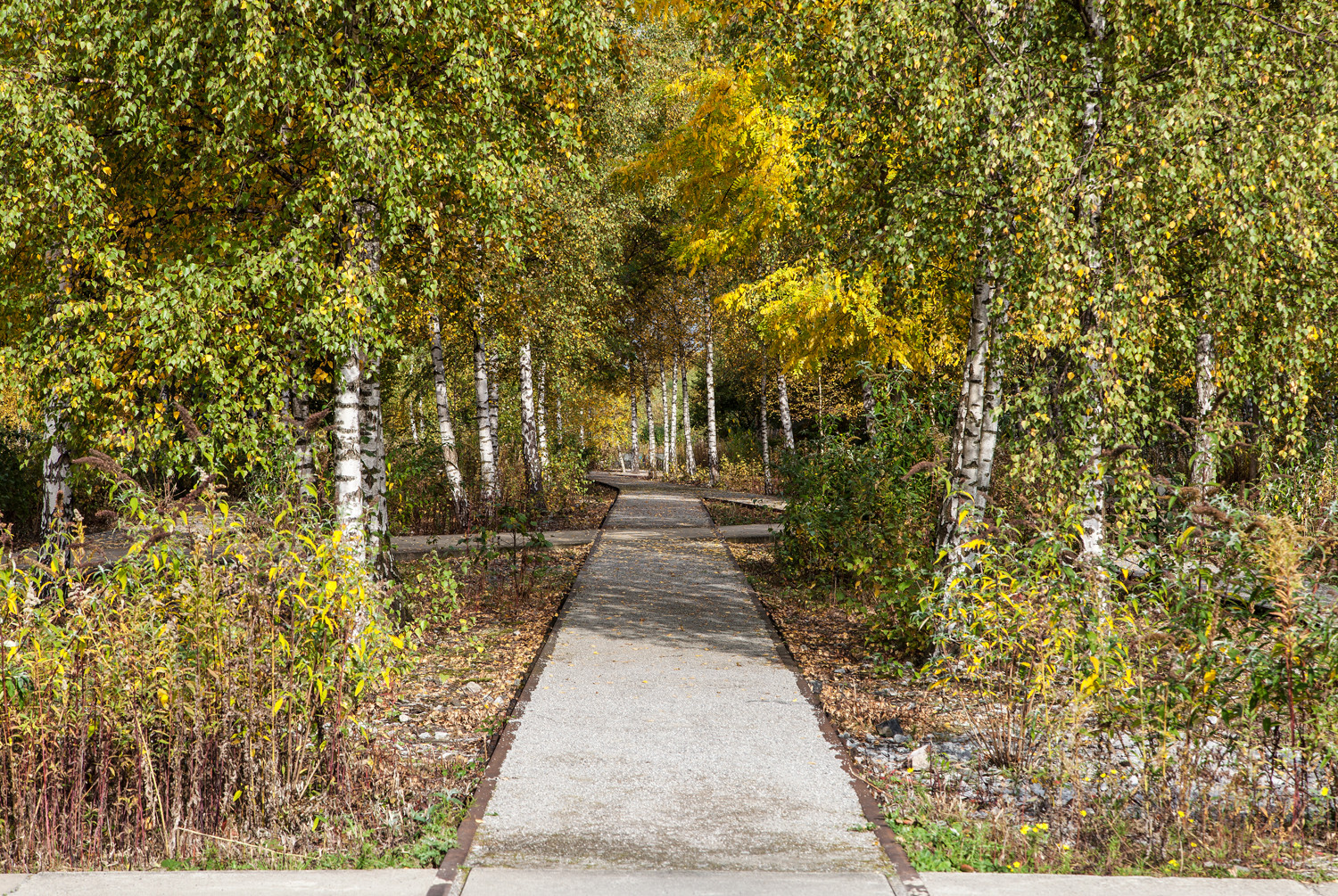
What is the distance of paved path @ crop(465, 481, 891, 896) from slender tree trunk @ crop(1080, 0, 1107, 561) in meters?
2.21

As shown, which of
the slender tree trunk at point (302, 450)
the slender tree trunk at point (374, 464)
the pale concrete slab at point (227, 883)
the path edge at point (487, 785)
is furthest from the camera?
the slender tree trunk at point (374, 464)

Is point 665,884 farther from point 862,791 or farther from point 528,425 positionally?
point 528,425

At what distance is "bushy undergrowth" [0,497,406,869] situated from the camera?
413 cm

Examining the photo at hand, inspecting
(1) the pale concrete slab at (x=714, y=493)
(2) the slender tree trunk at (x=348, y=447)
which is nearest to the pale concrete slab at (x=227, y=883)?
(2) the slender tree trunk at (x=348, y=447)

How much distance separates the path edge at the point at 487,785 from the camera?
379 cm

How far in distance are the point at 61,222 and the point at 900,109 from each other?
591 centimetres

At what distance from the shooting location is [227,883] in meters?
3.77

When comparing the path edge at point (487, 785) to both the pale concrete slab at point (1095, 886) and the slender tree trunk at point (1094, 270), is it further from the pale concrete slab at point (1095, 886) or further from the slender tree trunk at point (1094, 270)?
the slender tree trunk at point (1094, 270)

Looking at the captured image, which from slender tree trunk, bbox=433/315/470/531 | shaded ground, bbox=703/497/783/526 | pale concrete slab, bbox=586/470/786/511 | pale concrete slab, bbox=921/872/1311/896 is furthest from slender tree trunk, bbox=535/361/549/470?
pale concrete slab, bbox=921/872/1311/896

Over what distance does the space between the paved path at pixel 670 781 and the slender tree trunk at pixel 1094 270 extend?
2.21 meters

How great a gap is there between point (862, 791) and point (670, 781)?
3.16 ft

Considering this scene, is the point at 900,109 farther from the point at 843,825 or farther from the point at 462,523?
the point at 462,523

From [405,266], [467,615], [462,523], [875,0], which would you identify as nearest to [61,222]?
[405,266]

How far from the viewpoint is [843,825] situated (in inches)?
174
